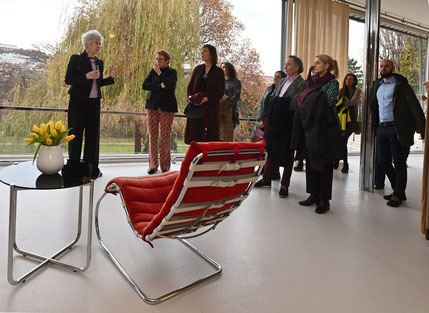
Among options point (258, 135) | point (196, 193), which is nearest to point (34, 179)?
point (196, 193)

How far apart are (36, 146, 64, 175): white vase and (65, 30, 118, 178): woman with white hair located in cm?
196

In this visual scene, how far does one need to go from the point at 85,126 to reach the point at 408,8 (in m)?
6.14

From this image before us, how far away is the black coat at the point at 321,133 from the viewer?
128 inches

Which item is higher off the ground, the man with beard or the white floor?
the man with beard

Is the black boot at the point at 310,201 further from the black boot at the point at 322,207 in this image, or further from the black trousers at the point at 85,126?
the black trousers at the point at 85,126

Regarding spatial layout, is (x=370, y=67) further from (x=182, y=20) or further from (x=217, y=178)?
(x=182, y=20)

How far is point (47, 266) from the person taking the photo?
206cm

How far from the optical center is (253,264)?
2.20 meters

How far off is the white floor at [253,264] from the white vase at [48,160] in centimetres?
51

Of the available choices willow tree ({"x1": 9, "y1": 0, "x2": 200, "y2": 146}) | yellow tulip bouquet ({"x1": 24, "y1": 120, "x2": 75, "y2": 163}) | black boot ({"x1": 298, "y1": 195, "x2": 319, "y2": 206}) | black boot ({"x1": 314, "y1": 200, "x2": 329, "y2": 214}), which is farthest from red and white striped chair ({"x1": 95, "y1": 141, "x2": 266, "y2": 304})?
willow tree ({"x1": 9, "y1": 0, "x2": 200, "y2": 146})

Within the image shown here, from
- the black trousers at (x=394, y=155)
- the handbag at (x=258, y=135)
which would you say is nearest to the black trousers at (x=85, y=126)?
the handbag at (x=258, y=135)

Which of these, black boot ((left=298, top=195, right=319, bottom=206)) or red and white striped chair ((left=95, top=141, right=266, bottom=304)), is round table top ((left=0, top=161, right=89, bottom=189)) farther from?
black boot ((left=298, top=195, right=319, bottom=206))

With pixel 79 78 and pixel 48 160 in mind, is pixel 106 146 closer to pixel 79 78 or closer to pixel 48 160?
pixel 79 78

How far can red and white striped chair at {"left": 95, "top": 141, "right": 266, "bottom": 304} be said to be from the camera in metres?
1.69
